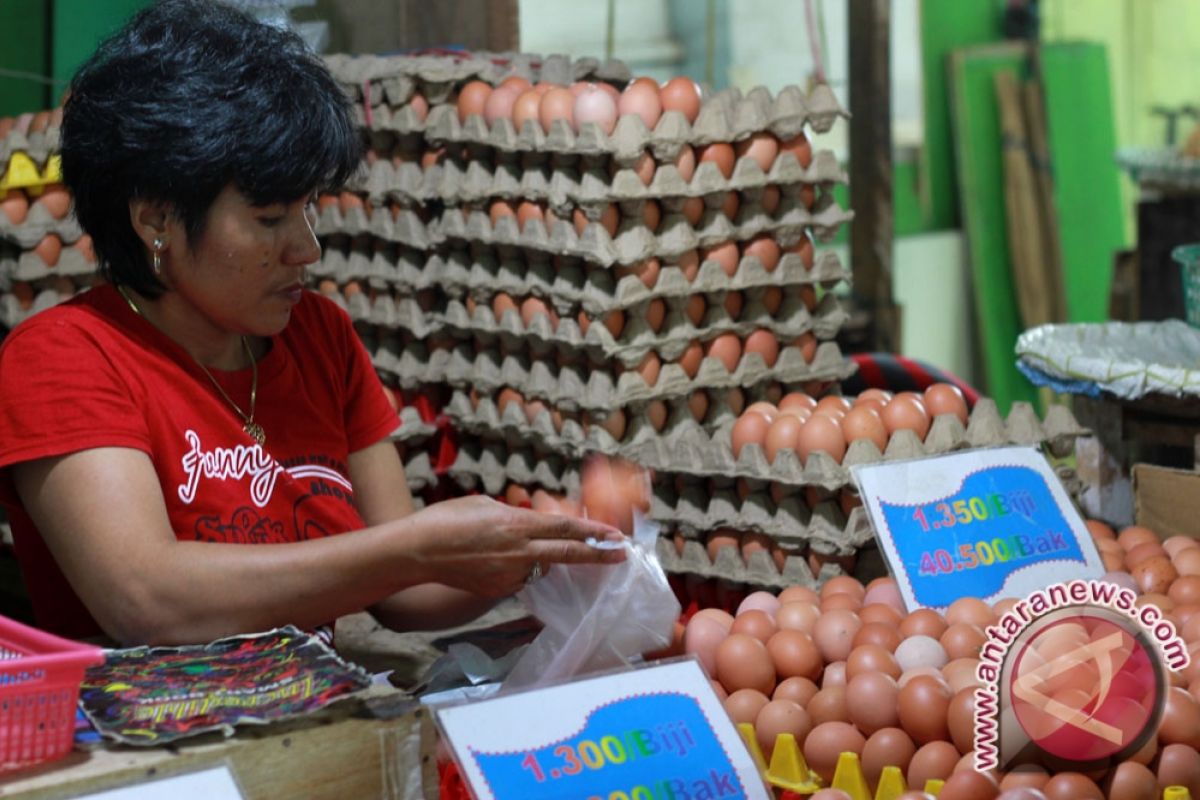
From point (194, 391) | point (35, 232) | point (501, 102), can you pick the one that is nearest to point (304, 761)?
point (194, 391)

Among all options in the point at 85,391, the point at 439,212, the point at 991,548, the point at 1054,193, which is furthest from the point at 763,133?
the point at 1054,193

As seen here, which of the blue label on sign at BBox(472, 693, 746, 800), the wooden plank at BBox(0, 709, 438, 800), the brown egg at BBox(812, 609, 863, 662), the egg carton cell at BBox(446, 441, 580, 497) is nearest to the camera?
the wooden plank at BBox(0, 709, 438, 800)

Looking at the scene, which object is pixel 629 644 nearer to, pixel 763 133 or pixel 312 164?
pixel 312 164

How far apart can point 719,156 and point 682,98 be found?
0.48 ft

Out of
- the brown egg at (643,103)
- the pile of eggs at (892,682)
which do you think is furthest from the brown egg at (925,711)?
the brown egg at (643,103)

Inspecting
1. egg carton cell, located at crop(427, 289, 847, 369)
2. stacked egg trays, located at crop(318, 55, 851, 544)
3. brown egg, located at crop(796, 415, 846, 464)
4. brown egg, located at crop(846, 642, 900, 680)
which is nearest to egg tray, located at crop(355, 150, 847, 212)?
stacked egg trays, located at crop(318, 55, 851, 544)

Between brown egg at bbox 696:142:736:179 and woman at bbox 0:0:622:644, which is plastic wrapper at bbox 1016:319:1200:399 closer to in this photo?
brown egg at bbox 696:142:736:179

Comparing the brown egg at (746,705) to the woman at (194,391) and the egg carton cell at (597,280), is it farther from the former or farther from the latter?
the egg carton cell at (597,280)

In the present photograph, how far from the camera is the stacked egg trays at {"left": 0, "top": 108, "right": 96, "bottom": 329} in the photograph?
141 inches

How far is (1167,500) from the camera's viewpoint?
120 inches

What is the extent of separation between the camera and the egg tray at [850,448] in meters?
2.84

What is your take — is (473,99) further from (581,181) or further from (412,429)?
(412,429)

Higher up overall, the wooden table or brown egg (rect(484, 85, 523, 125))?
brown egg (rect(484, 85, 523, 125))

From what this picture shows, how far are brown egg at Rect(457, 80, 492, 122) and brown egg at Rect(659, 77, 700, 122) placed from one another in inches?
17.2
